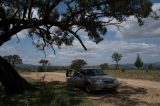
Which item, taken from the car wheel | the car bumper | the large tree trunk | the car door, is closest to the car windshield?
the car door

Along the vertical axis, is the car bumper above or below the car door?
below

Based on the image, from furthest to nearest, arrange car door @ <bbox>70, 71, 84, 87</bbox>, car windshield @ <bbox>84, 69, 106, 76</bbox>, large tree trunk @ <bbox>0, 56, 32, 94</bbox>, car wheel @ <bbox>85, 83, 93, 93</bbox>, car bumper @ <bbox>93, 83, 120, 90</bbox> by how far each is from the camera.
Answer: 1. car door @ <bbox>70, 71, 84, 87</bbox>
2. car windshield @ <bbox>84, 69, 106, 76</bbox>
3. large tree trunk @ <bbox>0, 56, 32, 94</bbox>
4. car wheel @ <bbox>85, 83, 93, 93</bbox>
5. car bumper @ <bbox>93, 83, 120, 90</bbox>

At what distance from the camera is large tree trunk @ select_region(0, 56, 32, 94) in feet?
76.3

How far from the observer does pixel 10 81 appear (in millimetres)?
23375

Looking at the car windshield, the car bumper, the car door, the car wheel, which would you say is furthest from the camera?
the car door

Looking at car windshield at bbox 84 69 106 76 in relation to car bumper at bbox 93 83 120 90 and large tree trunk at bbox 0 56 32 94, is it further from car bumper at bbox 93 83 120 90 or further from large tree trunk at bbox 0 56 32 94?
large tree trunk at bbox 0 56 32 94

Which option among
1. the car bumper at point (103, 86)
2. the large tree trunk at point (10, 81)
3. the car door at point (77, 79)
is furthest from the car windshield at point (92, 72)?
the large tree trunk at point (10, 81)

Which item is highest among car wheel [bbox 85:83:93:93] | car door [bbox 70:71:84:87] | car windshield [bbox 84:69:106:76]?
car windshield [bbox 84:69:106:76]

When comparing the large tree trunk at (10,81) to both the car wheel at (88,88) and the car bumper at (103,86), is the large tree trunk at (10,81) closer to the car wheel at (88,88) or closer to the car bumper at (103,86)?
the car wheel at (88,88)

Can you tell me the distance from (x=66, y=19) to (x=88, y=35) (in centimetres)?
327

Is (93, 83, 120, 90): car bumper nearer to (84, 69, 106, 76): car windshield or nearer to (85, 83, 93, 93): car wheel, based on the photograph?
(85, 83, 93, 93): car wheel

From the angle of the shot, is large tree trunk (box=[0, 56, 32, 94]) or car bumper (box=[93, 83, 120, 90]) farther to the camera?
large tree trunk (box=[0, 56, 32, 94])

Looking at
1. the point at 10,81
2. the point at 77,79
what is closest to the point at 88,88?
the point at 77,79

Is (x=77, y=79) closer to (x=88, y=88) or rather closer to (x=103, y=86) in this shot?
(x=88, y=88)
